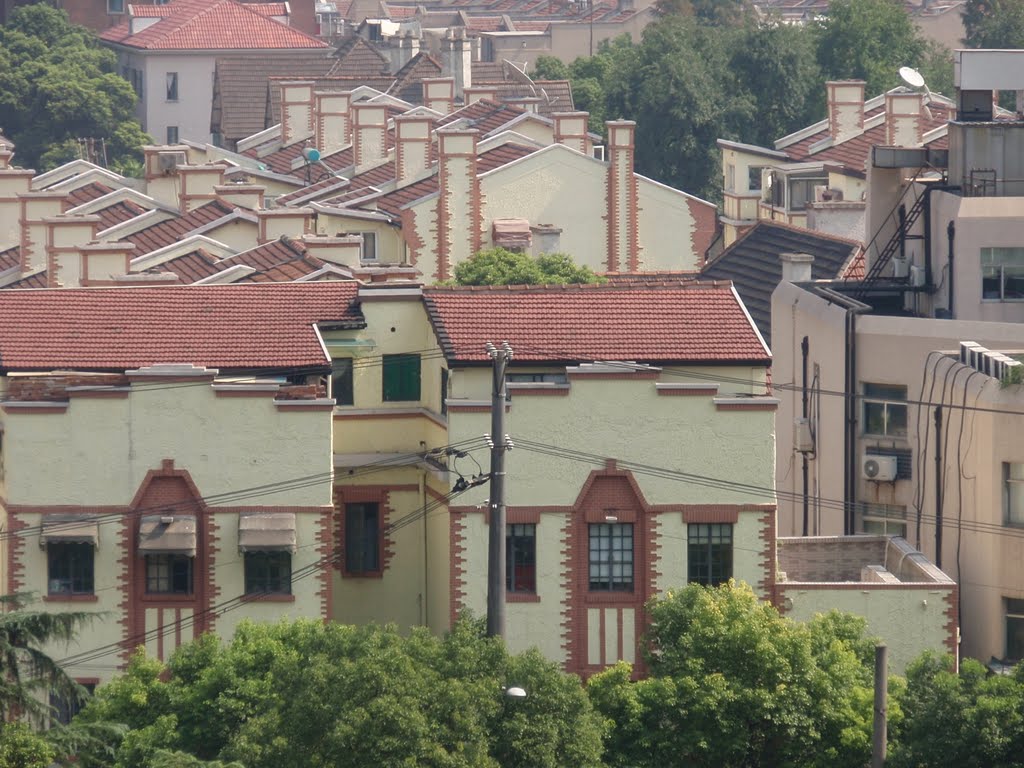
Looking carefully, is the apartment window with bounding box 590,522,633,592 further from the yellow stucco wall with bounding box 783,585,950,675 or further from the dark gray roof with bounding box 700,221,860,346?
the dark gray roof with bounding box 700,221,860,346

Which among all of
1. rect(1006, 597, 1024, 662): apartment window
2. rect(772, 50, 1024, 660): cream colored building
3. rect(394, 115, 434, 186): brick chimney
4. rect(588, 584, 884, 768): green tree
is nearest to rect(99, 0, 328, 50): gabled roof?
rect(394, 115, 434, 186): brick chimney

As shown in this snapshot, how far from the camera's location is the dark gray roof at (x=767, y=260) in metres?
72.9

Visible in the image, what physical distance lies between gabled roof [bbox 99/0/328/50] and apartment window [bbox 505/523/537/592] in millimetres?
130778

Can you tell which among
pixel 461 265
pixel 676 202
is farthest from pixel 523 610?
pixel 676 202

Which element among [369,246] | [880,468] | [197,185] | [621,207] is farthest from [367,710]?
[621,207]

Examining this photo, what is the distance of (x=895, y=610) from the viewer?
4497 centimetres

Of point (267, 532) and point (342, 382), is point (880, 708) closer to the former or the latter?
point (267, 532)

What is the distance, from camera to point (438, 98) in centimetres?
11462

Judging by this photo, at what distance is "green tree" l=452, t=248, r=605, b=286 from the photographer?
81.2 meters

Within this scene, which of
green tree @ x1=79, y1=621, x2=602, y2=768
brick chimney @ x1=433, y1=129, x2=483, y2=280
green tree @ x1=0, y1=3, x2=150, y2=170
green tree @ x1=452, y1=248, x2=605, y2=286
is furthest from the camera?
green tree @ x1=0, y1=3, x2=150, y2=170

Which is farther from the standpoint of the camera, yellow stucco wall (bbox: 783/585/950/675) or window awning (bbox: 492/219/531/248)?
window awning (bbox: 492/219/531/248)

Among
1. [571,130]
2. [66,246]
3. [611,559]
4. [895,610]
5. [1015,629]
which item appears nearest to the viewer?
[895,610]

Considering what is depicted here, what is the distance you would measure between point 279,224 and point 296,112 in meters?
37.0

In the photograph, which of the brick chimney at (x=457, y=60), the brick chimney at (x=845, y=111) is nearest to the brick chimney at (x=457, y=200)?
the brick chimney at (x=845, y=111)
